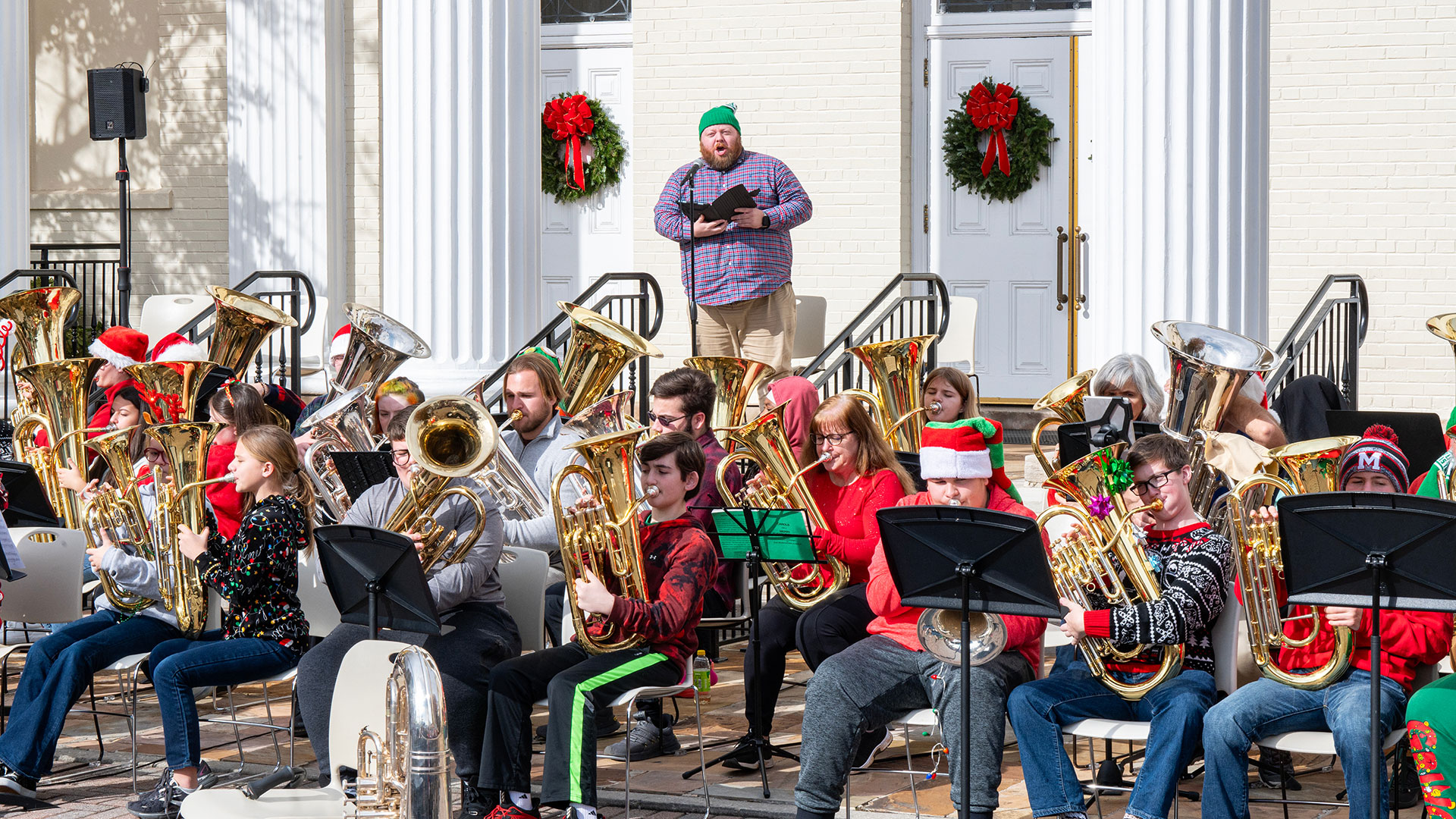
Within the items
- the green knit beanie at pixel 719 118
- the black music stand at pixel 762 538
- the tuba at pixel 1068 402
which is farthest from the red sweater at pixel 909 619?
the green knit beanie at pixel 719 118

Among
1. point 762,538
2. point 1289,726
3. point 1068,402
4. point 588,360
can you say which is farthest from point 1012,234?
point 1289,726

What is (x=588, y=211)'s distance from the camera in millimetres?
12570

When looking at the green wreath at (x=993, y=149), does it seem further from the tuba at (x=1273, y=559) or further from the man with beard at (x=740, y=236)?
the tuba at (x=1273, y=559)

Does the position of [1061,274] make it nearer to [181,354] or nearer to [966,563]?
[181,354]

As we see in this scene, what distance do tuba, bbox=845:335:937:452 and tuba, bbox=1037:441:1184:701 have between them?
2.20 m

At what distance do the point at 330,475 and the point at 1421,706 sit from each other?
12.0 ft

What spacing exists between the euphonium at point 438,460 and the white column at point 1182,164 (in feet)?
10.2

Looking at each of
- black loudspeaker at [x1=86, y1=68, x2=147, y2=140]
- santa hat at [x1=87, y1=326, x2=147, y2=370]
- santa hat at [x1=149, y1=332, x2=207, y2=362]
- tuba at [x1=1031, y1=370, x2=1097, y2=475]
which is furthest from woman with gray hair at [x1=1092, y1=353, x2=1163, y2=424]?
black loudspeaker at [x1=86, y1=68, x2=147, y2=140]

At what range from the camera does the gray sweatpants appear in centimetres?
460

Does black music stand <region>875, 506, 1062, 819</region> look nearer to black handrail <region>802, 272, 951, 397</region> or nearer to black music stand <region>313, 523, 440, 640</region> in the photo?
black music stand <region>313, 523, 440, 640</region>

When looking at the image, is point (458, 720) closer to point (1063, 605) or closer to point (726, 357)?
point (1063, 605)

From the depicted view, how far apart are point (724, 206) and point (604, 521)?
4389 mm

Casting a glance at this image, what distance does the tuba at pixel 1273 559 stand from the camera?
173 inches

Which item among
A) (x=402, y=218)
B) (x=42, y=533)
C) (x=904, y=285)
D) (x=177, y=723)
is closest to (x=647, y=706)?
(x=177, y=723)
